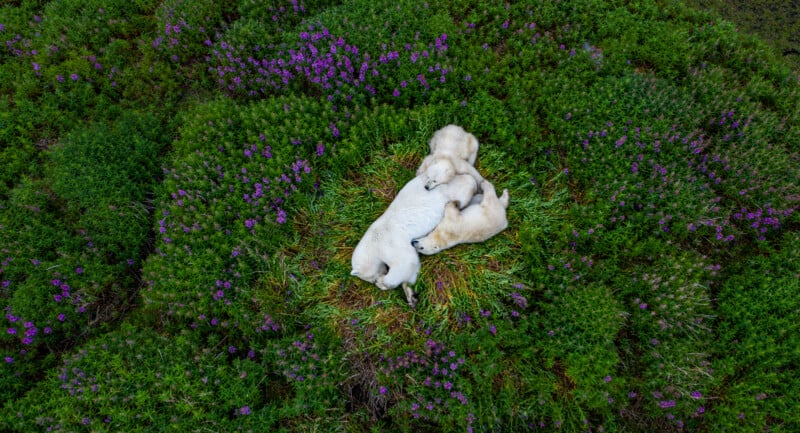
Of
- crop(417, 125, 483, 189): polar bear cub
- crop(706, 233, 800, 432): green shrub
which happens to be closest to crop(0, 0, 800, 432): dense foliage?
crop(706, 233, 800, 432): green shrub

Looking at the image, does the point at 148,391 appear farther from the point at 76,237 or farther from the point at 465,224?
the point at 465,224

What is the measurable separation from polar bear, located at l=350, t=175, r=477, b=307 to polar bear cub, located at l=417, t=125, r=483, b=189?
0.11 m

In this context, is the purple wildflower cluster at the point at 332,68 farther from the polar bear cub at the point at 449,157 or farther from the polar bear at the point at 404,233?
the polar bear at the point at 404,233

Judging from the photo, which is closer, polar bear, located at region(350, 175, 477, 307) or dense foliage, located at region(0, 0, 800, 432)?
dense foliage, located at region(0, 0, 800, 432)

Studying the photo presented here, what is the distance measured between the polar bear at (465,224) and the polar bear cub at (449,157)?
0.39 meters

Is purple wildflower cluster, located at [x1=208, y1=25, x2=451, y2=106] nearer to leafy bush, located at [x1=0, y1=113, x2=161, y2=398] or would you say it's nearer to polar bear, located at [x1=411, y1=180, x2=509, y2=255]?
leafy bush, located at [x1=0, y1=113, x2=161, y2=398]

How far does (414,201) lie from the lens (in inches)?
183

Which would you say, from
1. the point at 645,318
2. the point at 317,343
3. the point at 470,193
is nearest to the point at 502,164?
the point at 470,193

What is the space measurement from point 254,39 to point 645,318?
21.0 ft

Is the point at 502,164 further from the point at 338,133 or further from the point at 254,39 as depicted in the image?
the point at 254,39

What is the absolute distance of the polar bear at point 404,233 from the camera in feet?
14.7

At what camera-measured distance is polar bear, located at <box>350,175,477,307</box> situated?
447 cm

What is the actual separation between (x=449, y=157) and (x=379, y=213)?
1.16 metres

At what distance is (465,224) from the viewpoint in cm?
453
